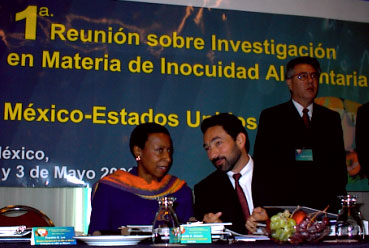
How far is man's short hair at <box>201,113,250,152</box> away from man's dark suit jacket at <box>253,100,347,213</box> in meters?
0.25

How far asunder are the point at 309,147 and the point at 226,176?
104cm

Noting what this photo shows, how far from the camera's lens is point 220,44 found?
4.49 metres

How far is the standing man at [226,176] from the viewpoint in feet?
11.9

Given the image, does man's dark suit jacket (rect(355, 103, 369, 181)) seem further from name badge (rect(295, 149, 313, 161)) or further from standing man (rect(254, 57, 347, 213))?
name badge (rect(295, 149, 313, 161))

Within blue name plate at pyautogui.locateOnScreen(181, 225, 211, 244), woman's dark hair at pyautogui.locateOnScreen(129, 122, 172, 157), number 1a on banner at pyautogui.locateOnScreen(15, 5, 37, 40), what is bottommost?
blue name plate at pyautogui.locateOnScreen(181, 225, 211, 244)

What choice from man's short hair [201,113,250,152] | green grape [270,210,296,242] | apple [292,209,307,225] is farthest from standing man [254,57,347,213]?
green grape [270,210,296,242]

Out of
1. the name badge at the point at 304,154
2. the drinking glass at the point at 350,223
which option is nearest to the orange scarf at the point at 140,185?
the name badge at the point at 304,154

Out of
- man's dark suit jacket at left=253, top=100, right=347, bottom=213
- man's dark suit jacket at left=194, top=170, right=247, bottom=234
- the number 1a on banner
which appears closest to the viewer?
man's dark suit jacket at left=194, top=170, right=247, bottom=234

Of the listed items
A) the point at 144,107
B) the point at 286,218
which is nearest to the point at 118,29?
the point at 144,107

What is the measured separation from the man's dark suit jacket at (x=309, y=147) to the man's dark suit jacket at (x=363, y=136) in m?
0.15

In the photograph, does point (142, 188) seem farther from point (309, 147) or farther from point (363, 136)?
point (363, 136)

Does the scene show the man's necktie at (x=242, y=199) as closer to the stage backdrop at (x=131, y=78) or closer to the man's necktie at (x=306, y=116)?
the stage backdrop at (x=131, y=78)

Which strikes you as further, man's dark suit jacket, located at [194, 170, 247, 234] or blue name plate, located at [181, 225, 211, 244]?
man's dark suit jacket, located at [194, 170, 247, 234]

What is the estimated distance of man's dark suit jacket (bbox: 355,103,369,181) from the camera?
4477 millimetres
